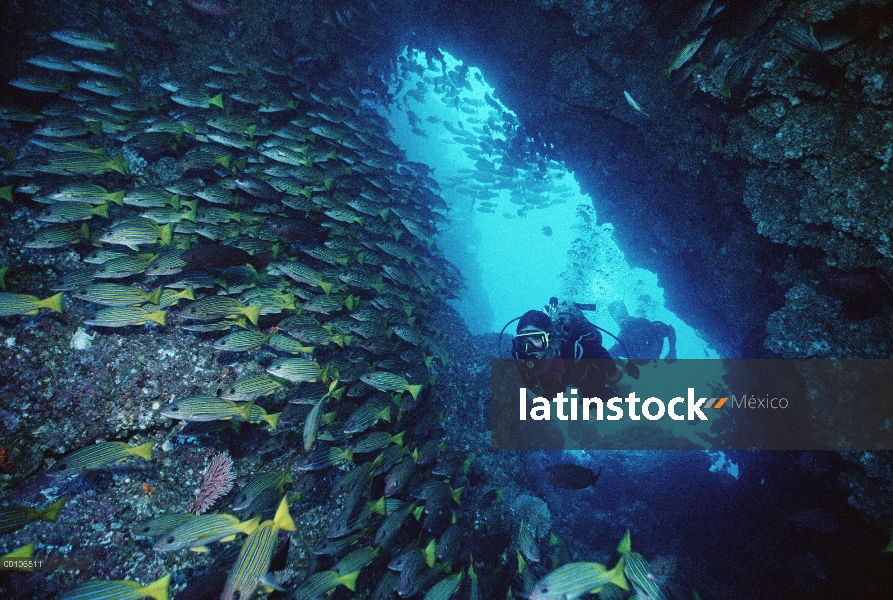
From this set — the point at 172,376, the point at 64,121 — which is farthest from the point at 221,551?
the point at 64,121

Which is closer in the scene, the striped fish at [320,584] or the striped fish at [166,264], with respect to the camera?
the striped fish at [320,584]

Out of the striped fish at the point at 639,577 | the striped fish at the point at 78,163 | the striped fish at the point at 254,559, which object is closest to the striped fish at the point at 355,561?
the striped fish at the point at 254,559

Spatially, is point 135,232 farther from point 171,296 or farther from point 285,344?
point 285,344

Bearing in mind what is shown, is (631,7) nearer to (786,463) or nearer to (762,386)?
(762,386)

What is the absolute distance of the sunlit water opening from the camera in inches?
527

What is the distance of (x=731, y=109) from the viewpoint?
5695 mm

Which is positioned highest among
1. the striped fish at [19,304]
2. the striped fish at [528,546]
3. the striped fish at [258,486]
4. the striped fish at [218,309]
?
the striped fish at [218,309]

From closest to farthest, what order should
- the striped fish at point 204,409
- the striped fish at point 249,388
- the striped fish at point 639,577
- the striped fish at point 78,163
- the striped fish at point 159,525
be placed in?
the striped fish at point 159,525 < the striped fish at point 639,577 < the striped fish at point 204,409 < the striped fish at point 249,388 < the striped fish at point 78,163

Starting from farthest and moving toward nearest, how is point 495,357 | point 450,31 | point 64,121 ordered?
point 450,31, point 495,357, point 64,121

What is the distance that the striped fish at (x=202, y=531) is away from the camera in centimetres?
242

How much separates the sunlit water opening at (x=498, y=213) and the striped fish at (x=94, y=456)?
11.1m

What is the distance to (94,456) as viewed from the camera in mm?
2900

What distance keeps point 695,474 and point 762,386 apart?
3.45 m

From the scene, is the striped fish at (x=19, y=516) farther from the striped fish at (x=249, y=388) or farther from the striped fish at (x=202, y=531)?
the striped fish at (x=249, y=388)
